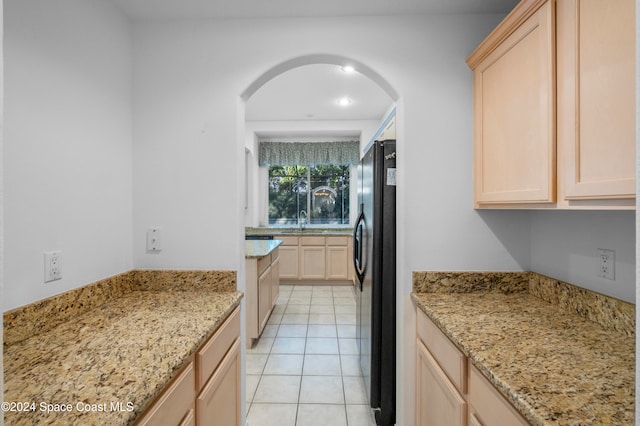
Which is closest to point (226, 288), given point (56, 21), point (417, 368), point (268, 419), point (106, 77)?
point (268, 419)

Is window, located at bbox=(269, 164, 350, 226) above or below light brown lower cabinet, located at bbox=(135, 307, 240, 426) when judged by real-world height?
above

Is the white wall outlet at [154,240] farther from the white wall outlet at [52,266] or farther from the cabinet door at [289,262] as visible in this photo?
the cabinet door at [289,262]

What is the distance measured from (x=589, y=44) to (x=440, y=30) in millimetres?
881

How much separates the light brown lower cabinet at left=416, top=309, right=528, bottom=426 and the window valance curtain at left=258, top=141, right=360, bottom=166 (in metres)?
3.87

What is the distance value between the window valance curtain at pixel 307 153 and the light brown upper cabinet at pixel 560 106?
3655mm

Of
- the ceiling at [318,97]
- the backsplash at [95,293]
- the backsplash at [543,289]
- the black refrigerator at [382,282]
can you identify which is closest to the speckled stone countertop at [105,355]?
the backsplash at [95,293]

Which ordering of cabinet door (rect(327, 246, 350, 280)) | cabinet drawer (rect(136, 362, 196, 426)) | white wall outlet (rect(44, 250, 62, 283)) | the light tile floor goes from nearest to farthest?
cabinet drawer (rect(136, 362, 196, 426)) < white wall outlet (rect(44, 250, 62, 283)) < the light tile floor < cabinet door (rect(327, 246, 350, 280))

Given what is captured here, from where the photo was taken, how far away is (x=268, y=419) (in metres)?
1.90

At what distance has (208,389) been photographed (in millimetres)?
1205

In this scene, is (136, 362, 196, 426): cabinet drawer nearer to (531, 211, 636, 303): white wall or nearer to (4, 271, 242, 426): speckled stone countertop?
(4, 271, 242, 426): speckled stone countertop

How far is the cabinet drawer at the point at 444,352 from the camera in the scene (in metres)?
1.12

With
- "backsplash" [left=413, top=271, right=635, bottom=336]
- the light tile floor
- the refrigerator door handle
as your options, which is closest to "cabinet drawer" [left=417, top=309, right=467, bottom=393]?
"backsplash" [left=413, top=271, right=635, bottom=336]

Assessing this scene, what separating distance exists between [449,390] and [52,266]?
1.63 meters

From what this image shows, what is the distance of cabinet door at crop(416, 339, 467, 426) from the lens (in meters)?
1.15
